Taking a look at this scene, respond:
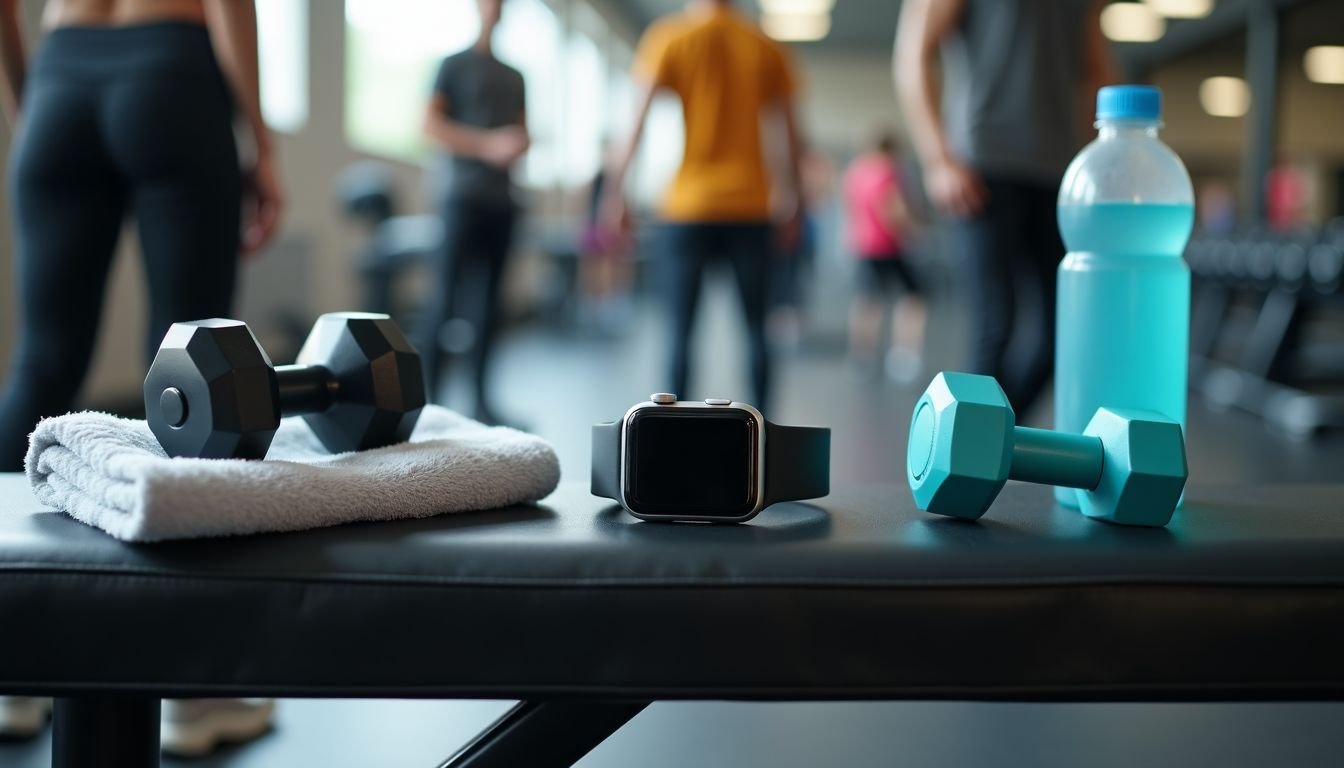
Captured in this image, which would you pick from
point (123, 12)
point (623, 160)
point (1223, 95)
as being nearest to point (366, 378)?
point (123, 12)

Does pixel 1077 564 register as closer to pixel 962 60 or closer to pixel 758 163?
pixel 962 60

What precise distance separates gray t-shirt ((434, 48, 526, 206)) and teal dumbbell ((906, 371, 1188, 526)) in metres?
2.81

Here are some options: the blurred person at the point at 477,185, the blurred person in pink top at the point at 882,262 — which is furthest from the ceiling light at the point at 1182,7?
the blurred person at the point at 477,185

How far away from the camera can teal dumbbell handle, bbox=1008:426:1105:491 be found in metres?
0.90

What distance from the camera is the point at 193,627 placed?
2.56 feet

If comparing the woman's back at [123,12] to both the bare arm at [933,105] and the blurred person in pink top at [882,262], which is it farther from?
the blurred person in pink top at [882,262]

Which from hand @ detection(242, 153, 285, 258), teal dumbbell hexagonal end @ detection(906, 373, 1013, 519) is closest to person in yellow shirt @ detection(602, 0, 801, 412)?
hand @ detection(242, 153, 285, 258)

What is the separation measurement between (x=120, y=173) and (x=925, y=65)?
1.52m

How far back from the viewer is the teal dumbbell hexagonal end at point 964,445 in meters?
0.87

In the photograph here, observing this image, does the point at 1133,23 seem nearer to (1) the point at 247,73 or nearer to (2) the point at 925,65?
(2) the point at 925,65

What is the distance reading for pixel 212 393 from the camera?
0.87m

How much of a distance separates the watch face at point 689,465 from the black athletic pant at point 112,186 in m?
0.82

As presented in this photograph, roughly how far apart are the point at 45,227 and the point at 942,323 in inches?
340

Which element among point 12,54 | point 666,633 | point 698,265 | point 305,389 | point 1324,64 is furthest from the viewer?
point 1324,64
